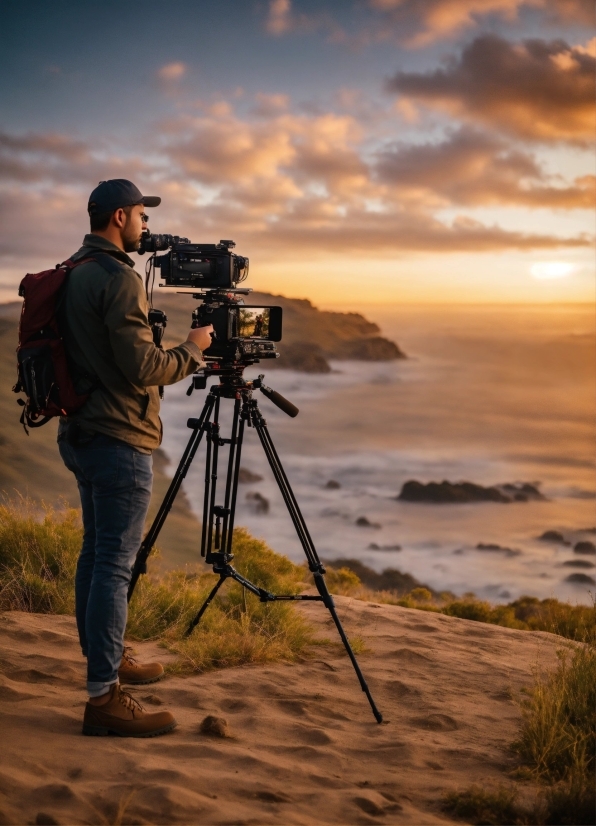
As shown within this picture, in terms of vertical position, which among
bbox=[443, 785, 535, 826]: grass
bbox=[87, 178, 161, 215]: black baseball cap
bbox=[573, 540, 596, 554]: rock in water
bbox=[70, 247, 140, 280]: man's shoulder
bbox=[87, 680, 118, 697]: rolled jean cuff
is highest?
bbox=[87, 178, 161, 215]: black baseball cap

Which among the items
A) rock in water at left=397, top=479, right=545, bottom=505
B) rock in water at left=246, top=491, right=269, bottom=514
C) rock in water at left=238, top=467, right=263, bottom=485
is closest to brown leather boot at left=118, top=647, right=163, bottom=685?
rock in water at left=246, top=491, right=269, bottom=514

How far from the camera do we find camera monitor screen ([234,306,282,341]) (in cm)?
405

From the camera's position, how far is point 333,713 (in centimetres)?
391

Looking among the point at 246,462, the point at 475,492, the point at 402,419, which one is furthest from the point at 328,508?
the point at 402,419

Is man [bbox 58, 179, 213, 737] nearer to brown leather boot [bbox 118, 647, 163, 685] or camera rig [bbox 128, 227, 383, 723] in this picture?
camera rig [bbox 128, 227, 383, 723]

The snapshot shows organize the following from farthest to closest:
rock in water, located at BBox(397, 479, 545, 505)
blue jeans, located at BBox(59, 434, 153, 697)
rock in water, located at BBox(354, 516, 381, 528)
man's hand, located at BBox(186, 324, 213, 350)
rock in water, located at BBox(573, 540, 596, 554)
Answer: rock in water, located at BBox(397, 479, 545, 505)
rock in water, located at BBox(354, 516, 381, 528)
rock in water, located at BBox(573, 540, 596, 554)
man's hand, located at BBox(186, 324, 213, 350)
blue jeans, located at BBox(59, 434, 153, 697)

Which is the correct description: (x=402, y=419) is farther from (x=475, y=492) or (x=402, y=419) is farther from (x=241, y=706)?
(x=241, y=706)

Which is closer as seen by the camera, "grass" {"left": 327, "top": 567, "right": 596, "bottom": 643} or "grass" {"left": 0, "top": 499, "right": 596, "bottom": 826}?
"grass" {"left": 0, "top": 499, "right": 596, "bottom": 826}

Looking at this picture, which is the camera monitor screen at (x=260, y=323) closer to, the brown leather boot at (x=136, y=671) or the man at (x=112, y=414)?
the man at (x=112, y=414)

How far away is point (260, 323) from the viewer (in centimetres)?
410

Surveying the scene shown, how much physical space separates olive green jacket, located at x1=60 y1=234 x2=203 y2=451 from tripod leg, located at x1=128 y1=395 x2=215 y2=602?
1.01 m

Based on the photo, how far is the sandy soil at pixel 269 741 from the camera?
271cm

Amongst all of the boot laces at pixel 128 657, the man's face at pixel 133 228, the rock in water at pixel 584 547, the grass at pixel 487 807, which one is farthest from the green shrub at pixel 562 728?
Result: the rock in water at pixel 584 547

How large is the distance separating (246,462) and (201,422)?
55464mm
